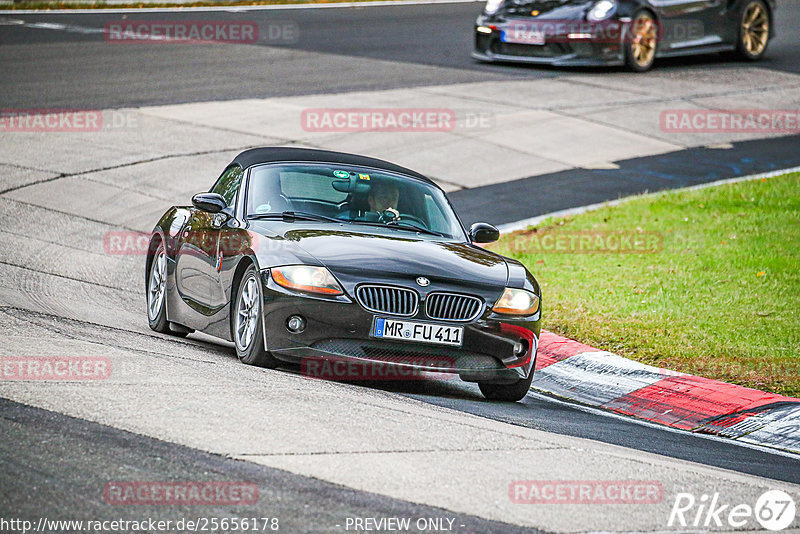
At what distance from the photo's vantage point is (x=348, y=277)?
7465 millimetres

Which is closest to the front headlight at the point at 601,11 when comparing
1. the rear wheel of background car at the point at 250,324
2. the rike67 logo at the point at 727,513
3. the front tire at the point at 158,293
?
the front tire at the point at 158,293

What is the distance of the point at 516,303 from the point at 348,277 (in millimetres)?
1129

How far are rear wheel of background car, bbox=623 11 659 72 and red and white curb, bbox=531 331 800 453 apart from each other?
1319cm

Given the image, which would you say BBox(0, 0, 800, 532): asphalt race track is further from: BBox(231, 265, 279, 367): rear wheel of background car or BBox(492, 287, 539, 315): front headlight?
BBox(492, 287, 539, 315): front headlight

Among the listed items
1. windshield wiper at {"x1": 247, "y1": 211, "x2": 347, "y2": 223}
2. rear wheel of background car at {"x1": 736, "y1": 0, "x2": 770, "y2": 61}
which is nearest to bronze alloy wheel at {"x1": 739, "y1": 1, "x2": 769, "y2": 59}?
rear wheel of background car at {"x1": 736, "y1": 0, "x2": 770, "y2": 61}

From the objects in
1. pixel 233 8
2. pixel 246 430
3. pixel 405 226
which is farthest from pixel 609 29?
pixel 246 430

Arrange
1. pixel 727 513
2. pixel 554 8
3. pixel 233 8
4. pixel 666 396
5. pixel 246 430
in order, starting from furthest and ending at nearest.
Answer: pixel 233 8 < pixel 554 8 < pixel 666 396 < pixel 246 430 < pixel 727 513

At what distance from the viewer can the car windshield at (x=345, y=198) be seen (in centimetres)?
867

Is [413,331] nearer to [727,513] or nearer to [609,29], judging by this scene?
[727,513]

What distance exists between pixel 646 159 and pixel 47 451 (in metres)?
13.8

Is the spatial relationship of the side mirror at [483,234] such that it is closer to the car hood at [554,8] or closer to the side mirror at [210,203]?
the side mirror at [210,203]

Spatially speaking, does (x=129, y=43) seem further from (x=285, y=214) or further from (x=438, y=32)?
(x=285, y=214)

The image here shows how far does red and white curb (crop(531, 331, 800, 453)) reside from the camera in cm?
778

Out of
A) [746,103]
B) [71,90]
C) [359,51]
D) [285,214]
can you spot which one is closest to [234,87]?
[71,90]
